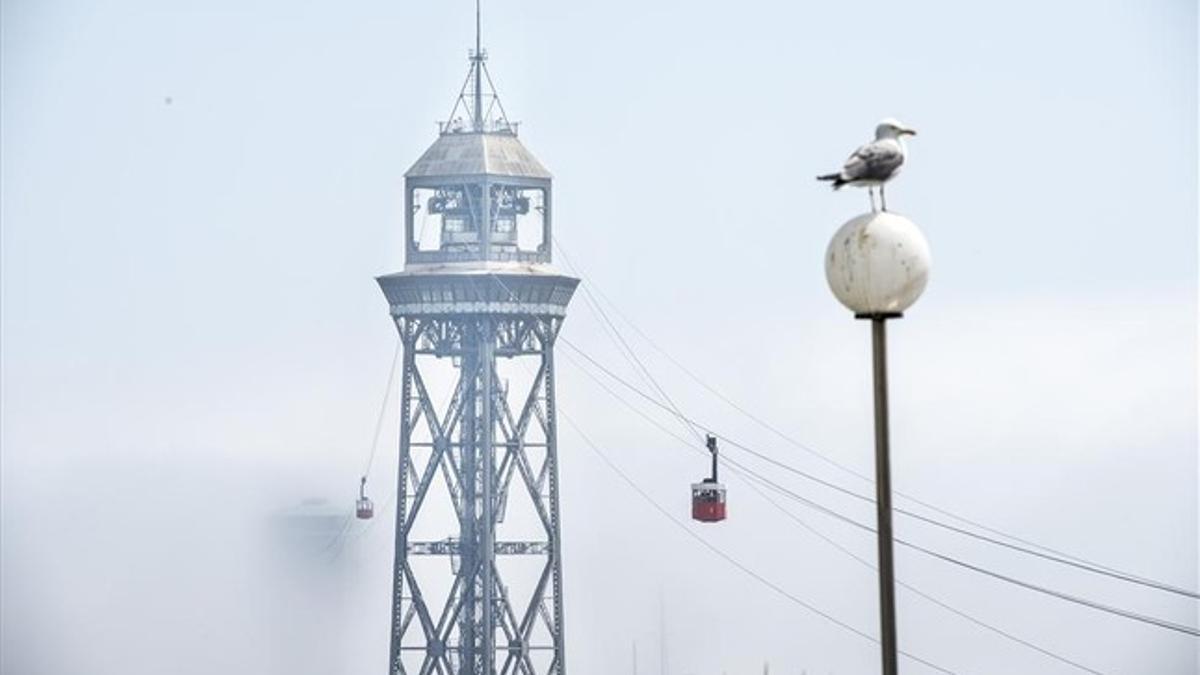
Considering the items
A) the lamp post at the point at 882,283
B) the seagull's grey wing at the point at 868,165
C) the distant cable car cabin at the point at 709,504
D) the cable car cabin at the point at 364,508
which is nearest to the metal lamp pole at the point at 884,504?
the lamp post at the point at 882,283

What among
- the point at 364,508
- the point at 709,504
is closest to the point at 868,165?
the point at 709,504

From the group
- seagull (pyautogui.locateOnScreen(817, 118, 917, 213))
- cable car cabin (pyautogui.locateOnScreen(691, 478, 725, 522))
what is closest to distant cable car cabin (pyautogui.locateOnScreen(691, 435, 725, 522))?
cable car cabin (pyautogui.locateOnScreen(691, 478, 725, 522))

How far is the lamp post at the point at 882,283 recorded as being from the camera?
1627cm

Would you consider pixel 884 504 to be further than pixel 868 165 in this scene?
No

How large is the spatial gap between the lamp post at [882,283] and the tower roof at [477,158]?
424 ft

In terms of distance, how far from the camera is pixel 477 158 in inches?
5763

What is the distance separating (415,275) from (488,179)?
7616 millimetres

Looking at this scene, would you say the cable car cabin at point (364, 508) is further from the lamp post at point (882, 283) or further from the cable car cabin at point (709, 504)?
the lamp post at point (882, 283)

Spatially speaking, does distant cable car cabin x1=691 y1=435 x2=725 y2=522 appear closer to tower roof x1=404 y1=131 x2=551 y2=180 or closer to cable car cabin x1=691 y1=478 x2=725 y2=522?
cable car cabin x1=691 y1=478 x2=725 y2=522

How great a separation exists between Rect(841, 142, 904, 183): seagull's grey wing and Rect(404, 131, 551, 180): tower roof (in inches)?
5063

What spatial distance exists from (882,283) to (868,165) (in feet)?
3.19

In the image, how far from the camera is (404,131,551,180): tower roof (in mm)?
146000

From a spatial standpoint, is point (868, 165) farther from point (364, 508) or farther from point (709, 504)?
point (364, 508)

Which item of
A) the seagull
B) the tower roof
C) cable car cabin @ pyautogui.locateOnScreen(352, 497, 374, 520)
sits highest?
the tower roof
